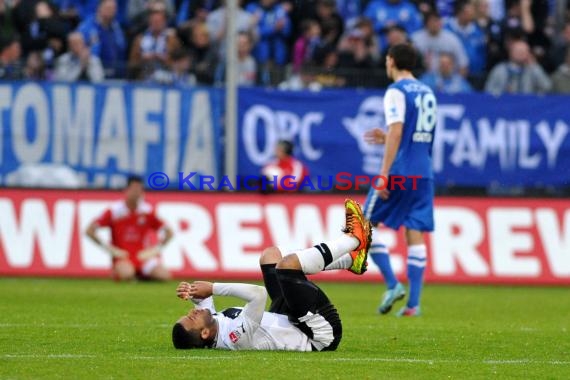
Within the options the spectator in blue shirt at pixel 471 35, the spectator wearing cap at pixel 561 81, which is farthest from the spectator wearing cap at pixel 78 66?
the spectator wearing cap at pixel 561 81

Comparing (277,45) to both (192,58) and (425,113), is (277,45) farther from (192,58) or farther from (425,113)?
(425,113)

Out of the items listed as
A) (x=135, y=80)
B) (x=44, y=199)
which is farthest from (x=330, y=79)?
(x=44, y=199)

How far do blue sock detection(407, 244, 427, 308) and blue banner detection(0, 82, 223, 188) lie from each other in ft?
21.9

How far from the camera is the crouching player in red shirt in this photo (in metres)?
17.8

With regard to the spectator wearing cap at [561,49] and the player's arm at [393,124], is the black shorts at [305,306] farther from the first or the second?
the spectator wearing cap at [561,49]

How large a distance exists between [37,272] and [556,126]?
8.35 metres

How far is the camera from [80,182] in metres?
19.0

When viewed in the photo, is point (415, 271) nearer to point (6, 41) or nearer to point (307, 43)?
point (307, 43)

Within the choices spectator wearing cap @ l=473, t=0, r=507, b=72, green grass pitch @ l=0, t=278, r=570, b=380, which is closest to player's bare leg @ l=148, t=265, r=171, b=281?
green grass pitch @ l=0, t=278, r=570, b=380

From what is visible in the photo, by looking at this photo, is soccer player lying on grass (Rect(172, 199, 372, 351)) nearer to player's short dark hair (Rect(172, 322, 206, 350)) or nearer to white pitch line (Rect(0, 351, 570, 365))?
player's short dark hair (Rect(172, 322, 206, 350))

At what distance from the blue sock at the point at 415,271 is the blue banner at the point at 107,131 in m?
6.66

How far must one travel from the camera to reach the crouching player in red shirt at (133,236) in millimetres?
17812

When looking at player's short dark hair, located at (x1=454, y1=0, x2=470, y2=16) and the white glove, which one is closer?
the white glove

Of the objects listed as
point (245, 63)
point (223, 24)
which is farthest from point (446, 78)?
point (223, 24)
